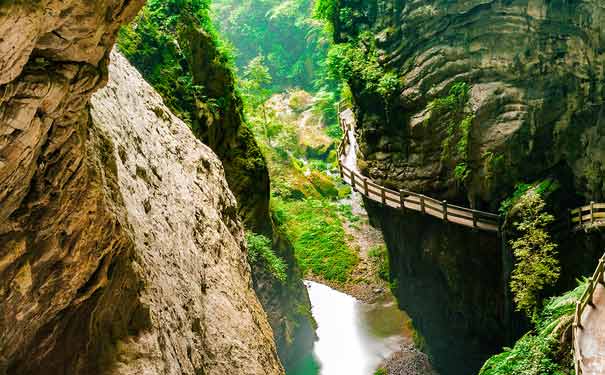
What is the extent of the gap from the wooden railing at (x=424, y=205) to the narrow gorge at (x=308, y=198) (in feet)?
0.23

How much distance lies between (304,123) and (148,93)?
2754 cm

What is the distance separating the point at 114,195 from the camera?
4996 millimetres

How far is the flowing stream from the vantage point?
19.8 meters

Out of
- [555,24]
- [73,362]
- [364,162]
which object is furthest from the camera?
[364,162]

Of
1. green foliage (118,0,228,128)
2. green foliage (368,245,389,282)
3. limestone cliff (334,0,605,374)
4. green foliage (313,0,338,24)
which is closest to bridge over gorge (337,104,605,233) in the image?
limestone cliff (334,0,605,374)

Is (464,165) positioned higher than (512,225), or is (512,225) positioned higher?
(464,165)

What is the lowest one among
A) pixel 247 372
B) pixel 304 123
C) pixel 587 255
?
pixel 247 372

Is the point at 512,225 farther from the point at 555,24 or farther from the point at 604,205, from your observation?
→ the point at 555,24

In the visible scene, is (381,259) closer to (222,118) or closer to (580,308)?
(222,118)

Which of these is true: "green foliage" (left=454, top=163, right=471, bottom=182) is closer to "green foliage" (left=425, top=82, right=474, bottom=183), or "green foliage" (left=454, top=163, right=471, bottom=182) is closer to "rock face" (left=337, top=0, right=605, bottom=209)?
"green foliage" (left=425, top=82, right=474, bottom=183)

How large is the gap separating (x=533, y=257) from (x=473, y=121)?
4653 mm

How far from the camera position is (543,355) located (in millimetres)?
10719

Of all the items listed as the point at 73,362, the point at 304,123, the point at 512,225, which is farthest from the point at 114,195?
the point at 304,123

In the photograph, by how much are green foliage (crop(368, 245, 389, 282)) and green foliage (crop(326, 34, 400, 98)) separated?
870cm
